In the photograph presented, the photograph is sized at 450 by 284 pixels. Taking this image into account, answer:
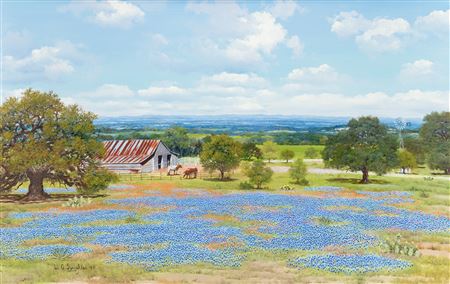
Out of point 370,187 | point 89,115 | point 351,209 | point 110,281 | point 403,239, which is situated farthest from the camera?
point 370,187

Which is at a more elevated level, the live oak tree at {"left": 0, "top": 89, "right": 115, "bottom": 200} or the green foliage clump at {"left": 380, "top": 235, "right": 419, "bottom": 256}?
the live oak tree at {"left": 0, "top": 89, "right": 115, "bottom": 200}

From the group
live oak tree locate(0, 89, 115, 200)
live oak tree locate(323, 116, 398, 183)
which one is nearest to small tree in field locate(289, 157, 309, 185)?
live oak tree locate(323, 116, 398, 183)

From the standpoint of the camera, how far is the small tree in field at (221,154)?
61.7 meters

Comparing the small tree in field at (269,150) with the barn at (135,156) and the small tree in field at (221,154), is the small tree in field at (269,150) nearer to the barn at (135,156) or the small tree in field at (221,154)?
the barn at (135,156)

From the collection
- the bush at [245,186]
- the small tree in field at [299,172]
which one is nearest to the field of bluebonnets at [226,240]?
the bush at [245,186]

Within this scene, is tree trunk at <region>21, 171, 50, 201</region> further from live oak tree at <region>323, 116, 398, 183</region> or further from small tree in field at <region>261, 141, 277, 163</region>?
small tree in field at <region>261, 141, 277, 163</region>

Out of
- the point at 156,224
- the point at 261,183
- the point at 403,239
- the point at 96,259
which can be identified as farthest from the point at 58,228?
the point at 261,183

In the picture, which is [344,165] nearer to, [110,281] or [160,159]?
[160,159]

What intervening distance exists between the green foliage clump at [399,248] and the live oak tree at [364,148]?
32.1 metres

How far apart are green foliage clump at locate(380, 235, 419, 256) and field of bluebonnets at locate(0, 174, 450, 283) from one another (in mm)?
53

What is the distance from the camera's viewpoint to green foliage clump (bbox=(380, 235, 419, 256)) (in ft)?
71.3

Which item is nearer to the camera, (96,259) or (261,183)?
(96,259)

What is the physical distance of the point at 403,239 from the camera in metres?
24.9

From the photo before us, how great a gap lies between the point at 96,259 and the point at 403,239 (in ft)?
52.9
